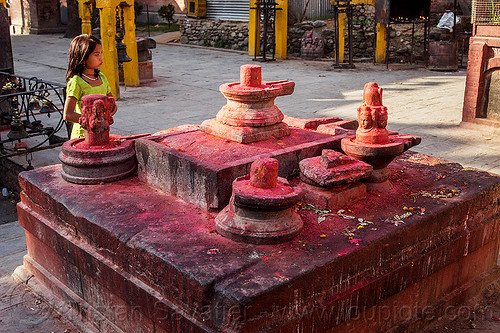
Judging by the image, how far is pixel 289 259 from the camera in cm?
304

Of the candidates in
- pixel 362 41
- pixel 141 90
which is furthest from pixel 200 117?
pixel 362 41

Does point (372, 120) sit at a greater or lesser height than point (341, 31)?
lesser

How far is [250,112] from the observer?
4238 mm

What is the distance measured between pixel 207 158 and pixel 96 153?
837mm

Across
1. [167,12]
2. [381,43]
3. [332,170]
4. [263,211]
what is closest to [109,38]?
[381,43]

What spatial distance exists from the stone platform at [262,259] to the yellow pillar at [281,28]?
12971 millimetres

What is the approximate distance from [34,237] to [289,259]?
7.17 feet

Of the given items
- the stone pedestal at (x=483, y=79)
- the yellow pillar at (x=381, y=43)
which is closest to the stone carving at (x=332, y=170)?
the stone pedestal at (x=483, y=79)

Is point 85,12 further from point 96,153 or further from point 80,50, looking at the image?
point 96,153

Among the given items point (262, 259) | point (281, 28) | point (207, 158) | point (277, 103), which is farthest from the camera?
point (281, 28)

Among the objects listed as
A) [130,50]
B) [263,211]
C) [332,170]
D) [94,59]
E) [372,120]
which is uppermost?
[94,59]

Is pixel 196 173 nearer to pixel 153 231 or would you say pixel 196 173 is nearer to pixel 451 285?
pixel 153 231

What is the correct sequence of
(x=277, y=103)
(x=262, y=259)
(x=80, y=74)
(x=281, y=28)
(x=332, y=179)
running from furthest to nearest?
(x=281, y=28)
(x=277, y=103)
(x=80, y=74)
(x=332, y=179)
(x=262, y=259)

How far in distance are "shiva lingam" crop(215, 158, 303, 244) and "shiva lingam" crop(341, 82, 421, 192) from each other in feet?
2.79
